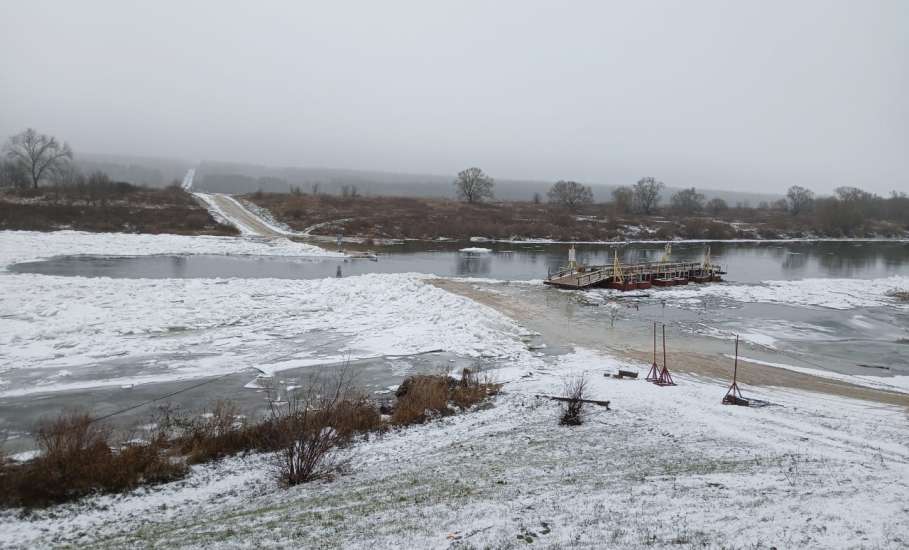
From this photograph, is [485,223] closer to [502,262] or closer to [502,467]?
[502,262]

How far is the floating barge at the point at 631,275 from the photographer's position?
3378 centimetres

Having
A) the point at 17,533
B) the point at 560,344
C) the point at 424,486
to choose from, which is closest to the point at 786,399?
the point at 560,344

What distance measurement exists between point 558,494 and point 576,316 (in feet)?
58.0

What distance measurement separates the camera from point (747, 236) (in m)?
82.4

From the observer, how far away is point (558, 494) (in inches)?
300

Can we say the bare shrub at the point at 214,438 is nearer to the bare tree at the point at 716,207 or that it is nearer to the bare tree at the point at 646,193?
the bare tree at the point at 646,193

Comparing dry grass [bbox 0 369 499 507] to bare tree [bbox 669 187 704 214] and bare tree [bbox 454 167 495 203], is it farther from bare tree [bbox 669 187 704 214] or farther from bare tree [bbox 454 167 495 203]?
bare tree [bbox 669 187 704 214]

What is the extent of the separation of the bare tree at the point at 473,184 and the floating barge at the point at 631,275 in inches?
2449

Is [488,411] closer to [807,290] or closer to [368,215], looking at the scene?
[807,290]

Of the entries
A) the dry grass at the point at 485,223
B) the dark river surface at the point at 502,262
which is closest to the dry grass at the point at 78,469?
the dark river surface at the point at 502,262

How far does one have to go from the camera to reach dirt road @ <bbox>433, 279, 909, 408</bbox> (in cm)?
1491

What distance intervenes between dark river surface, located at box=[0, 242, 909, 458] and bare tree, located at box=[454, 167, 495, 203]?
45668 millimetres

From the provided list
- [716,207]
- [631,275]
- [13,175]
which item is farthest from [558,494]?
[716,207]

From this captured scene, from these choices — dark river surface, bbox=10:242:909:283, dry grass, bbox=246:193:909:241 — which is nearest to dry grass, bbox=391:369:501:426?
dark river surface, bbox=10:242:909:283
